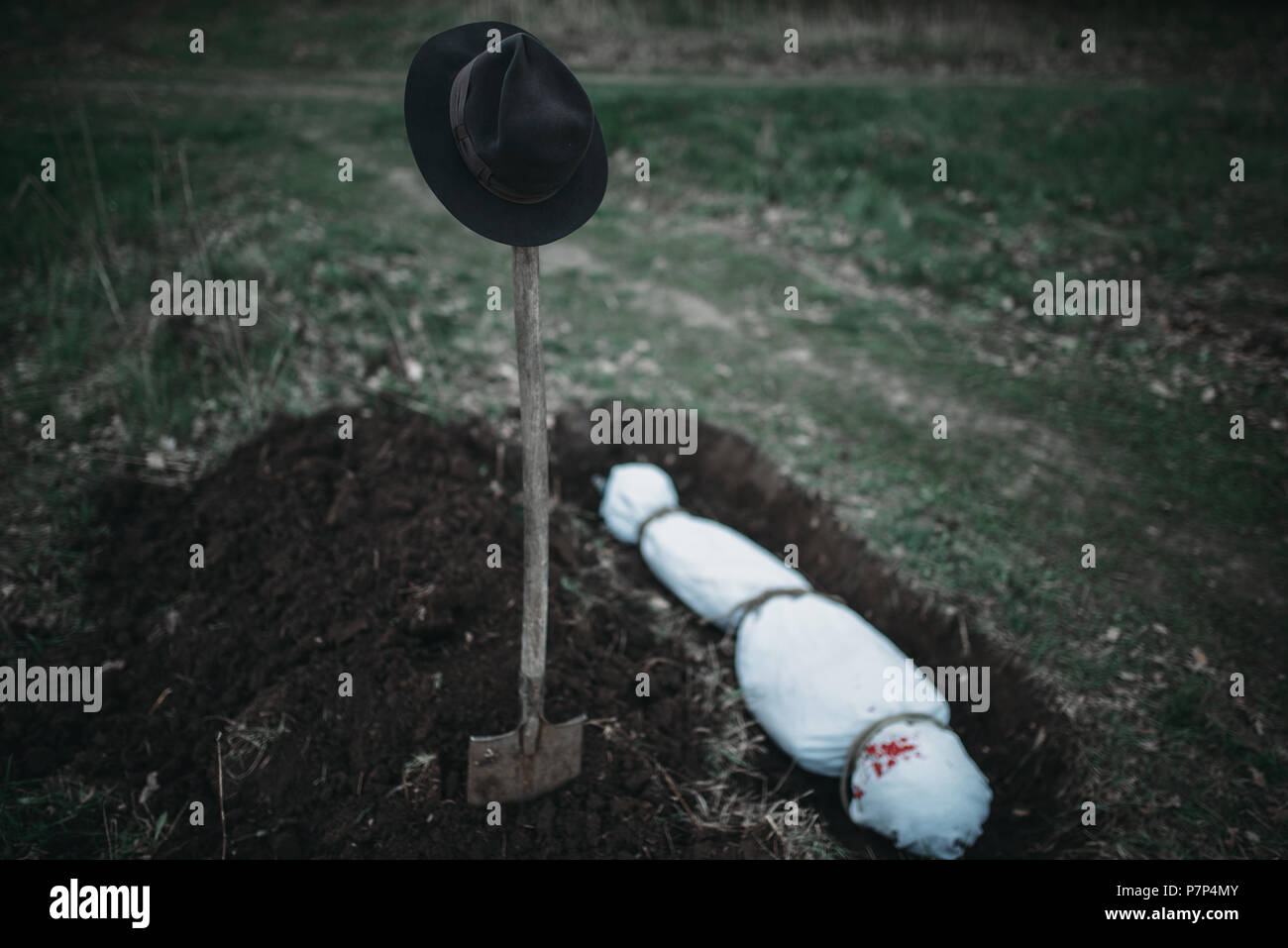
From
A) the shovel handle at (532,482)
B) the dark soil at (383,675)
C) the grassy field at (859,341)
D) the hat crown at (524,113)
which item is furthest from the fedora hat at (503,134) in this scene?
the grassy field at (859,341)

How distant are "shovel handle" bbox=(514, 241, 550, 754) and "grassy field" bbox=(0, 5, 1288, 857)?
1.59 meters

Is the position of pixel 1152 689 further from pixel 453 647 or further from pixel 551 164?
pixel 551 164

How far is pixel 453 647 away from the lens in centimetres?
254

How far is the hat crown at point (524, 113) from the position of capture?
1553mm

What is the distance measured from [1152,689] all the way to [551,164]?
10.3 feet

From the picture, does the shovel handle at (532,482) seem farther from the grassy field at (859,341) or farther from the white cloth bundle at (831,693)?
the grassy field at (859,341)

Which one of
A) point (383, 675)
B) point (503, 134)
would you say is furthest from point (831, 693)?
point (503, 134)

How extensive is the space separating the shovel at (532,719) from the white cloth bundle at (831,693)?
843mm

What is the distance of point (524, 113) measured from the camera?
5.08 ft

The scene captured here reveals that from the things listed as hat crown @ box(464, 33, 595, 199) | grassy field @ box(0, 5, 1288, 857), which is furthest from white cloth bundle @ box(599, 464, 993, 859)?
hat crown @ box(464, 33, 595, 199)

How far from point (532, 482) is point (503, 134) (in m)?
0.91

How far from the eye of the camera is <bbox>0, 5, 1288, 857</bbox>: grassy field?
118 inches

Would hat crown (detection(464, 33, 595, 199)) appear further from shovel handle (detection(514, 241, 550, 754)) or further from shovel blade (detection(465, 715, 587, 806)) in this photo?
shovel blade (detection(465, 715, 587, 806))

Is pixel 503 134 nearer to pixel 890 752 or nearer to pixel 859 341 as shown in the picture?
pixel 890 752
